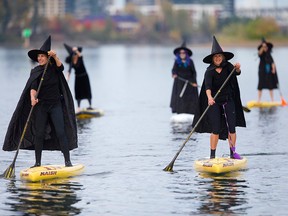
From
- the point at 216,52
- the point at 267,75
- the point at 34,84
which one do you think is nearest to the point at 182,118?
the point at 267,75

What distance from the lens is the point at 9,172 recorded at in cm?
1582

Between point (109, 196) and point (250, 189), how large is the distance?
1748 mm

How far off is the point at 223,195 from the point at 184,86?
33.8 feet

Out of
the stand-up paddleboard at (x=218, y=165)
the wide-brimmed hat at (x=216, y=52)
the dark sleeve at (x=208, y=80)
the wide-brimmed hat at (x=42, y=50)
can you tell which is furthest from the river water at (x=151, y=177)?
the wide-brimmed hat at (x=42, y=50)

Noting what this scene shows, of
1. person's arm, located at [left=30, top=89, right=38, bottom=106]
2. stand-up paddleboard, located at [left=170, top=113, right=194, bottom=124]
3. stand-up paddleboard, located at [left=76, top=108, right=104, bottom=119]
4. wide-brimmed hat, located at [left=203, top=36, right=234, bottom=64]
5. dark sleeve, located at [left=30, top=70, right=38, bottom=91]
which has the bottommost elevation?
A: stand-up paddleboard, located at [left=76, top=108, right=104, bottom=119]

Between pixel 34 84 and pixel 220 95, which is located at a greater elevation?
pixel 34 84

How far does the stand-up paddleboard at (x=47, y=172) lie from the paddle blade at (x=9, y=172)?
0.75 feet

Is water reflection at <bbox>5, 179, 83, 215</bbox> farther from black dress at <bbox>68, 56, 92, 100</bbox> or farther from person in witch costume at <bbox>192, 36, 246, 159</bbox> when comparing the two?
black dress at <bbox>68, 56, 92, 100</bbox>

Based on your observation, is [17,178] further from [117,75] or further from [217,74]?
[117,75]

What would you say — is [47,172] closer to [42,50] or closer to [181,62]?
[42,50]

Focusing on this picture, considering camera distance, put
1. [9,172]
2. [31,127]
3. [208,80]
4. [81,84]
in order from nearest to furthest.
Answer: [9,172] < [31,127] < [208,80] < [81,84]

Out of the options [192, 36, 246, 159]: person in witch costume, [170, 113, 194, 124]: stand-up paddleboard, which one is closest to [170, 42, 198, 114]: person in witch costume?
[170, 113, 194, 124]: stand-up paddleboard

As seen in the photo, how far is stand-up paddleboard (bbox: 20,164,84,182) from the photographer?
15391 mm

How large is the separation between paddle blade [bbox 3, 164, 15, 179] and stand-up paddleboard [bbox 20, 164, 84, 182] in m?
0.23
